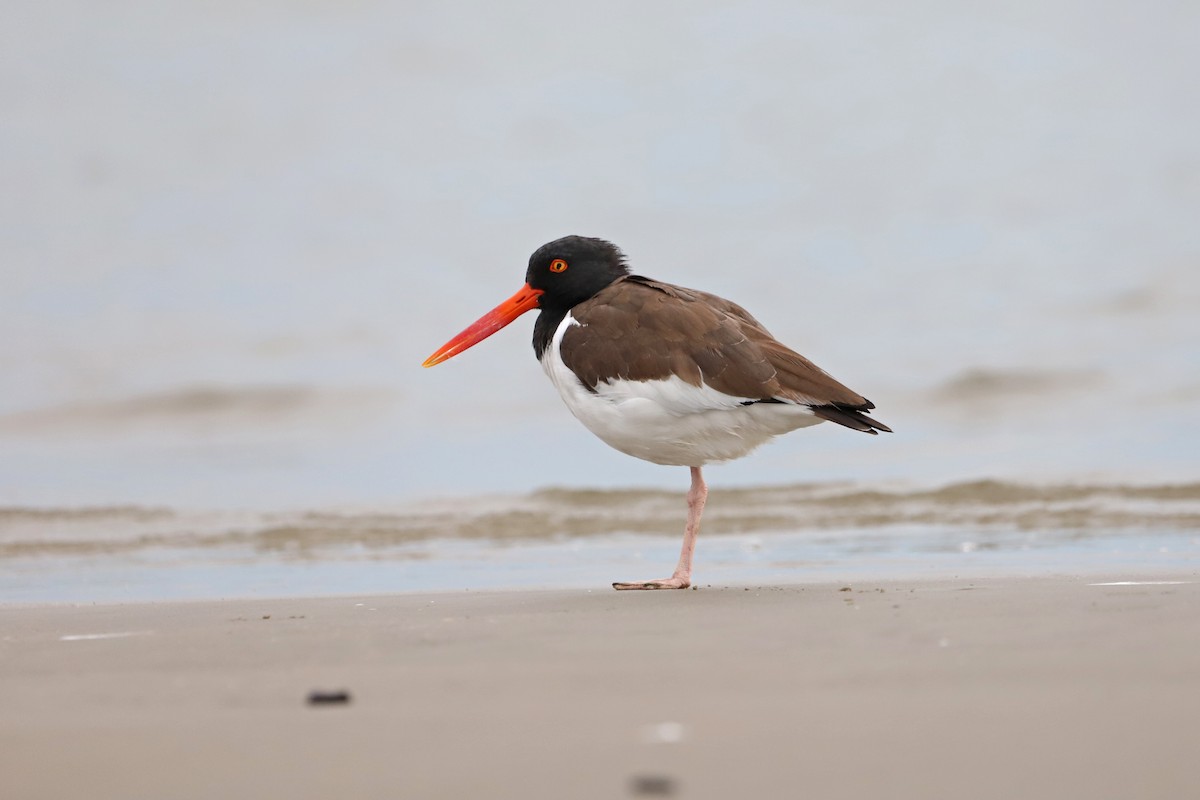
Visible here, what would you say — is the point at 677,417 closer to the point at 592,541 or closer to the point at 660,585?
the point at 660,585

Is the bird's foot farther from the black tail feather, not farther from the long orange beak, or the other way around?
the long orange beak

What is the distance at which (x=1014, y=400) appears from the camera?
17375mm

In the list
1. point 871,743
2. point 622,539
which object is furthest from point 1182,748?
point 622,539

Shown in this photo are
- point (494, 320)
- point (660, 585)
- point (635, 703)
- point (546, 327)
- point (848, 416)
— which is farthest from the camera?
point (494, 320)

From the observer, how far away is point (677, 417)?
5.73 meters

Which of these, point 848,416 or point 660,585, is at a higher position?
point 848,416

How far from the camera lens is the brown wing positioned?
5555 millimetres

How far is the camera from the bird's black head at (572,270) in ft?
21.5

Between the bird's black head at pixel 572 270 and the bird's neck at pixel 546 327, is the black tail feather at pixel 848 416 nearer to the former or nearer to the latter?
the bird's neck at pixel 546 327

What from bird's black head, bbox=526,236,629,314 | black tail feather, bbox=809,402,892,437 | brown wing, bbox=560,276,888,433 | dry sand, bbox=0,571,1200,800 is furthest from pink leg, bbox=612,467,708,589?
dry sand, bbox=0,571,1200,800

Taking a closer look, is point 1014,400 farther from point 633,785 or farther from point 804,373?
point 633,785

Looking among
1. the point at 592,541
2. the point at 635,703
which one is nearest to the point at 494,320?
the point at 592,541

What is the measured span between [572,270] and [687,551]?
151 centimetres

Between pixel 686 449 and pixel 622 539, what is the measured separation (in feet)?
12.7
